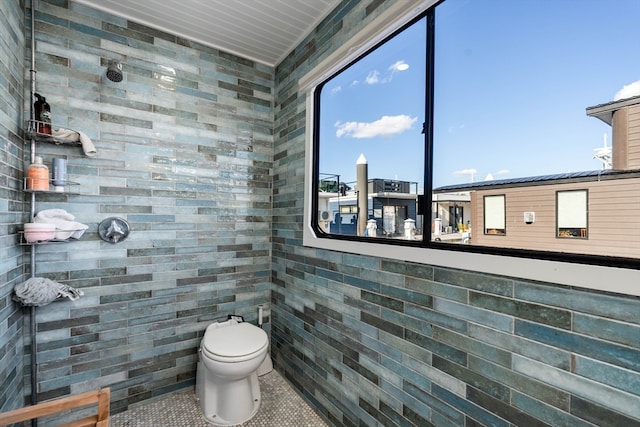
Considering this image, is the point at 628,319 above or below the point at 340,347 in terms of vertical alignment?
above

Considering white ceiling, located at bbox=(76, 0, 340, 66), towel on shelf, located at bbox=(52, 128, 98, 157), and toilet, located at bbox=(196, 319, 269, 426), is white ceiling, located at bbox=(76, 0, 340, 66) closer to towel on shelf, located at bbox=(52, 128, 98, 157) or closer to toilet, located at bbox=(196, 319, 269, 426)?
towel on shelf, located at bbox=(52, 128, 98, 157)

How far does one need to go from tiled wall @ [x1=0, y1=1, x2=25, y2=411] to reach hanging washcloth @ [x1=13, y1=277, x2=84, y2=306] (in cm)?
4

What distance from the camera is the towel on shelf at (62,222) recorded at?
5.31 ft

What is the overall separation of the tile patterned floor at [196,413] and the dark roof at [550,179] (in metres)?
1.68

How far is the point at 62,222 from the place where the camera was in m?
1.65

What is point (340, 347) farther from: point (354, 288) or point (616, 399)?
point (616, 399)

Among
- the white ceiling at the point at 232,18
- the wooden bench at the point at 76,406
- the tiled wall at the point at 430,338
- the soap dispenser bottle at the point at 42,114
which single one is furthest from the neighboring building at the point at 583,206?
the soap dispenser bottle at the point at 42,114

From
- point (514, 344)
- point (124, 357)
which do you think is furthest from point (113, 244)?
point (514, 344)

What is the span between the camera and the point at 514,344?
954 millimetres

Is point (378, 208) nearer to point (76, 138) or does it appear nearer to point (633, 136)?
point (633, 136)

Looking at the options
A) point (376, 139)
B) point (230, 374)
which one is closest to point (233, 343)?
point (230, 374)

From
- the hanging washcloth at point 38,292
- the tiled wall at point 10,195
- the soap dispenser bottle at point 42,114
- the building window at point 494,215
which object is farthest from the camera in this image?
the soap dispenser bottle at point 42,114

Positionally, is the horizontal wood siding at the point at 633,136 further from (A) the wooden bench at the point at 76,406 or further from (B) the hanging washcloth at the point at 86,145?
(B) the hanging washcloth at the point at 86,145

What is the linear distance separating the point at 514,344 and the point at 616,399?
247 mm
